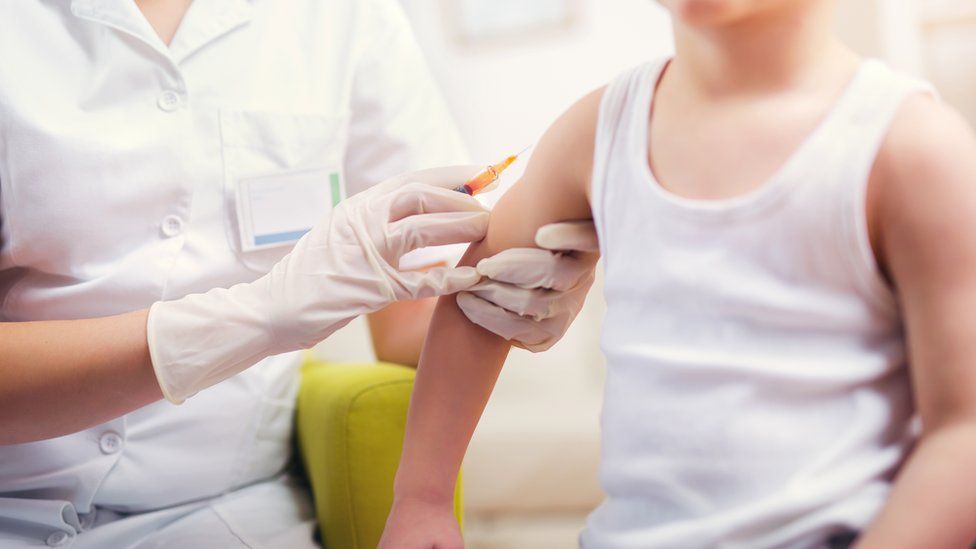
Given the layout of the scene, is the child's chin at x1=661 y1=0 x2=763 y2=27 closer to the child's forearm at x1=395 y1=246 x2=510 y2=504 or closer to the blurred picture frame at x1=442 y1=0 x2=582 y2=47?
the child's forearm at x1=395 y1=246 x2=510 y2=504

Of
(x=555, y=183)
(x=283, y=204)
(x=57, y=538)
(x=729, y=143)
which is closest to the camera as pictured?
(x=729, y=143)

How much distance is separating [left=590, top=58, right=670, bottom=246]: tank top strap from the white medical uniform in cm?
54

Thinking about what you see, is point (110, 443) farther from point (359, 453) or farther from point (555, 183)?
point (555, 183)

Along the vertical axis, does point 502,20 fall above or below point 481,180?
below

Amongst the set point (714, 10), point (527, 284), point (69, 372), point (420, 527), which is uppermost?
point (714, 10)

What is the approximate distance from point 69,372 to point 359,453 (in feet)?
1.23

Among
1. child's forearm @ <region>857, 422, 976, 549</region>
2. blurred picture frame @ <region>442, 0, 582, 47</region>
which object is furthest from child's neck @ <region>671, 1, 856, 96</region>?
blurred picture frame @ <region>442, 0, 582, 47</region>

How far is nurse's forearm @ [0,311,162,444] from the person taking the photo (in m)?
0.97

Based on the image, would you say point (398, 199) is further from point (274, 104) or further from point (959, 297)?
point (959, 297)

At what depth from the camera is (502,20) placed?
2836 mm

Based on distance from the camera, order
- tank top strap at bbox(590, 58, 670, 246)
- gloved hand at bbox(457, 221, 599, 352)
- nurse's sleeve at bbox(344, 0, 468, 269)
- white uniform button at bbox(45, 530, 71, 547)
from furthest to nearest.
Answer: nurse's sleeve at bbox(344, 0, 468, 269), white uniform button at bbox(45, 530, 71, 547), gloved hand at bbox(457, 221, 599, 352), tank top strap at bbox(590, 58, 670, 246)

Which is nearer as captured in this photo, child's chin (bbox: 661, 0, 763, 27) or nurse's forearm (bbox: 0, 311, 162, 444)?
child's chin (bbox: 661, 0, 763, 27)

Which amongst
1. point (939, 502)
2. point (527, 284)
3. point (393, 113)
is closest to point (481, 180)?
point (527, 284)

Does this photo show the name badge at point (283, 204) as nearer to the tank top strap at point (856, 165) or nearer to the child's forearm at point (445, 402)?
the child's forearm at point (445, 402)
